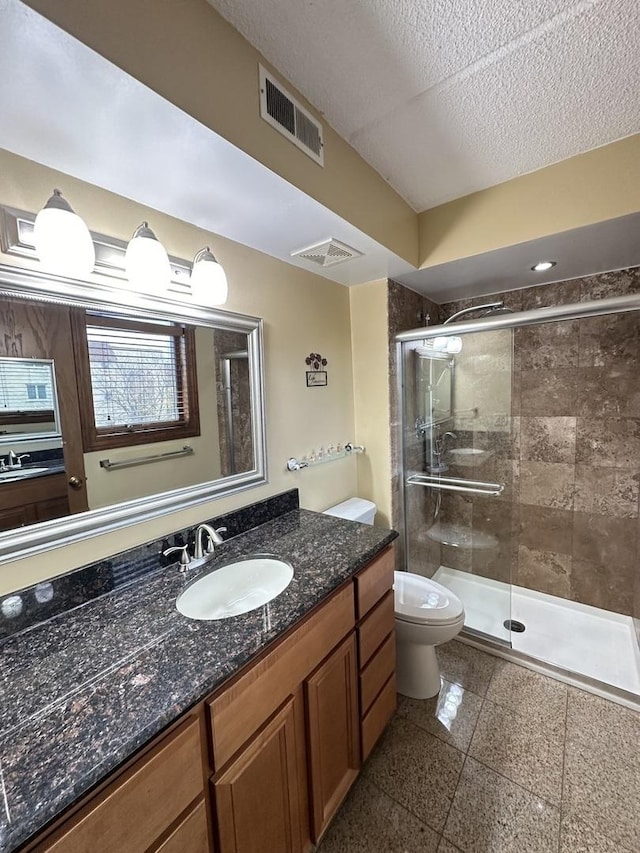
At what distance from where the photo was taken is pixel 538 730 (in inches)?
59.7

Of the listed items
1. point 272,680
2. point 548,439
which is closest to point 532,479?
point 548,439

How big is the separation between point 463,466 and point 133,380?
2.21 m

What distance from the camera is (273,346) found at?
1.68 metres

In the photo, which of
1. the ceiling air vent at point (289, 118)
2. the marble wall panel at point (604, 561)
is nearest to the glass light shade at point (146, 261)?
the ceiling air vent at point (289, 118)

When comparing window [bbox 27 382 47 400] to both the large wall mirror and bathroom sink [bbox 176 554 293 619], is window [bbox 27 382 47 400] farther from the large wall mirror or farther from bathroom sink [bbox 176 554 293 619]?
bathroom sink [bbox 176 554 293 619]

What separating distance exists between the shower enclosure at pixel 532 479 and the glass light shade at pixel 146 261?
144 centimetres

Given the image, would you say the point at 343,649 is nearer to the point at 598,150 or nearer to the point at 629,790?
the point at 629,790

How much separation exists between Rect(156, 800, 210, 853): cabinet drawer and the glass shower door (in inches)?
72.0

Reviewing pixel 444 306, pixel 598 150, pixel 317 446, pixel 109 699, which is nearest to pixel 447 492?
pixel 317 446

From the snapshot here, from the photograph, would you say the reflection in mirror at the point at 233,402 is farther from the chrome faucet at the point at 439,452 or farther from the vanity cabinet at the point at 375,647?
the chrome faucet at the point at 439,452

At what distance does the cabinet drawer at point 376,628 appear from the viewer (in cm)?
126

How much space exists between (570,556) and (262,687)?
233cm

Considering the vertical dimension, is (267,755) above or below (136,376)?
Answer: below

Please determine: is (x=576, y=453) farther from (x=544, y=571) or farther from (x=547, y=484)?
(x=544, y=571)
